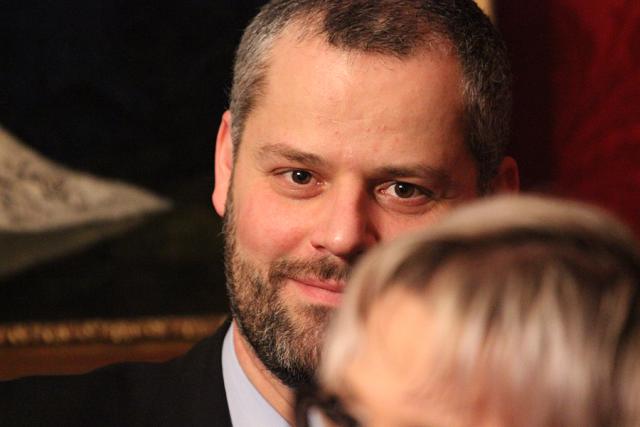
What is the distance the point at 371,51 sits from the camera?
2.08m

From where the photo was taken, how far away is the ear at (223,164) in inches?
93.0

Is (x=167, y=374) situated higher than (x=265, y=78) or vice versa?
(x=265, y=78)

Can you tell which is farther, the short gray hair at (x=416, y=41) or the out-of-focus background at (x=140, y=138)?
the out-of-focus background at (x=140, y=138)

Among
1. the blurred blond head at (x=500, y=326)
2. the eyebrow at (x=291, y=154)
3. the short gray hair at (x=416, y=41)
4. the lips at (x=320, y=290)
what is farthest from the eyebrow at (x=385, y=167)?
the blurred blond head at (x=500, y=326)

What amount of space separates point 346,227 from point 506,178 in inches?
17.8

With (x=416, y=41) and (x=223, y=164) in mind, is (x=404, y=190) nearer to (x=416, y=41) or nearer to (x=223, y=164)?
(x=416, y=41)

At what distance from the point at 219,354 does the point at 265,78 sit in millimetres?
556

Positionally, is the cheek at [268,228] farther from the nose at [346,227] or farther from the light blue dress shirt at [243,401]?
the light blue dress shirt at [243,401]

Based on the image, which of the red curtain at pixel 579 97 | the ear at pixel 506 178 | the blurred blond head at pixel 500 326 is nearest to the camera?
the blurred blond head at pixel 500 326

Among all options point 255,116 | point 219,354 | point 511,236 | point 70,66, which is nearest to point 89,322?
point 70,66

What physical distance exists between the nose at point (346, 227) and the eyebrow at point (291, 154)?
0.07 metres

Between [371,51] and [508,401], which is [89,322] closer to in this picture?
[371,51]

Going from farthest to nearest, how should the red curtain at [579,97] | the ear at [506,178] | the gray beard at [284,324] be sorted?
the red curtain at [579,97], the ear at [506,178], the gray beard at [284,324]

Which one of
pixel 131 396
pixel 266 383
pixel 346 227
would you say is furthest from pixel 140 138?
pixel 346 227
